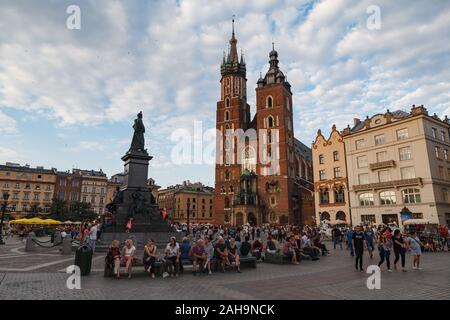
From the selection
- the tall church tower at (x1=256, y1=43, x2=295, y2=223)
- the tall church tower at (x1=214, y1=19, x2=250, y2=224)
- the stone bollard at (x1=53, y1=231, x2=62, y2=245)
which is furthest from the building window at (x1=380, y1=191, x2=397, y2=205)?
the stone bollard at (x1=53, y1=231, x2=62, y2=245)

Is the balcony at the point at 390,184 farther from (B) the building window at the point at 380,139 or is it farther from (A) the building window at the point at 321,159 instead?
(A) the building window at the point at 321,159

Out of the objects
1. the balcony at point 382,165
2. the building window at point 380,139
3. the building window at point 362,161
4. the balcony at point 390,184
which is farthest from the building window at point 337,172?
the building window at point 380,139

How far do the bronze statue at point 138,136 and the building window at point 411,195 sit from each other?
30.3m

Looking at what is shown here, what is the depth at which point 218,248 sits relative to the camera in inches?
461

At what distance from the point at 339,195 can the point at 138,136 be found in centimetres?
3115

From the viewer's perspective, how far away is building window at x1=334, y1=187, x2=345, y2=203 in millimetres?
43031

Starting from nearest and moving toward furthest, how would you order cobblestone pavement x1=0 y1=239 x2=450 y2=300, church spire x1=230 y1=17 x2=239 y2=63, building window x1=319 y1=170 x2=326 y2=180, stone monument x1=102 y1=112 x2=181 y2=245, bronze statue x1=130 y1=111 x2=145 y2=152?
cobblestone pavement x1=0 y1=239 x2=450 y2=300 < stone monument x1=102 y1=112 x2=181 y2=245 < bronze statue x1=130 y1=111 x2=145 y2=152 < building window x1=319 y1=170 x2=326 y2=180 < church spire x1=230 y1=17 x2=239 y2=63

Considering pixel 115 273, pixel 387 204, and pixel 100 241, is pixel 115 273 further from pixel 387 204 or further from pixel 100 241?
pixel 387 204

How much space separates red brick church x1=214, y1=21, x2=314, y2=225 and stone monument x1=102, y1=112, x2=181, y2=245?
39624 millimetres

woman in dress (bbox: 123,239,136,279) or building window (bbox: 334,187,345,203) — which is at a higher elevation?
building window (bbox: 334,187,345,203)

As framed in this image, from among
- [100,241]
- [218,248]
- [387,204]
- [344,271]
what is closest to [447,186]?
[387,204]

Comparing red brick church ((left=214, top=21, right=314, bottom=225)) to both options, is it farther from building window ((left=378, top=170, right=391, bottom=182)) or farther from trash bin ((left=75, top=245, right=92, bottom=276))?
trash bin ((left=75, top=245, right=92, bottom=276))

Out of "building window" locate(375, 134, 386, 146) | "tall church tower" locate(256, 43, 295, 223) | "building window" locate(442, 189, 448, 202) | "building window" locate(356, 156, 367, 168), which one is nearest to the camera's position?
"building window" locate(442, 189, 448, 202)
